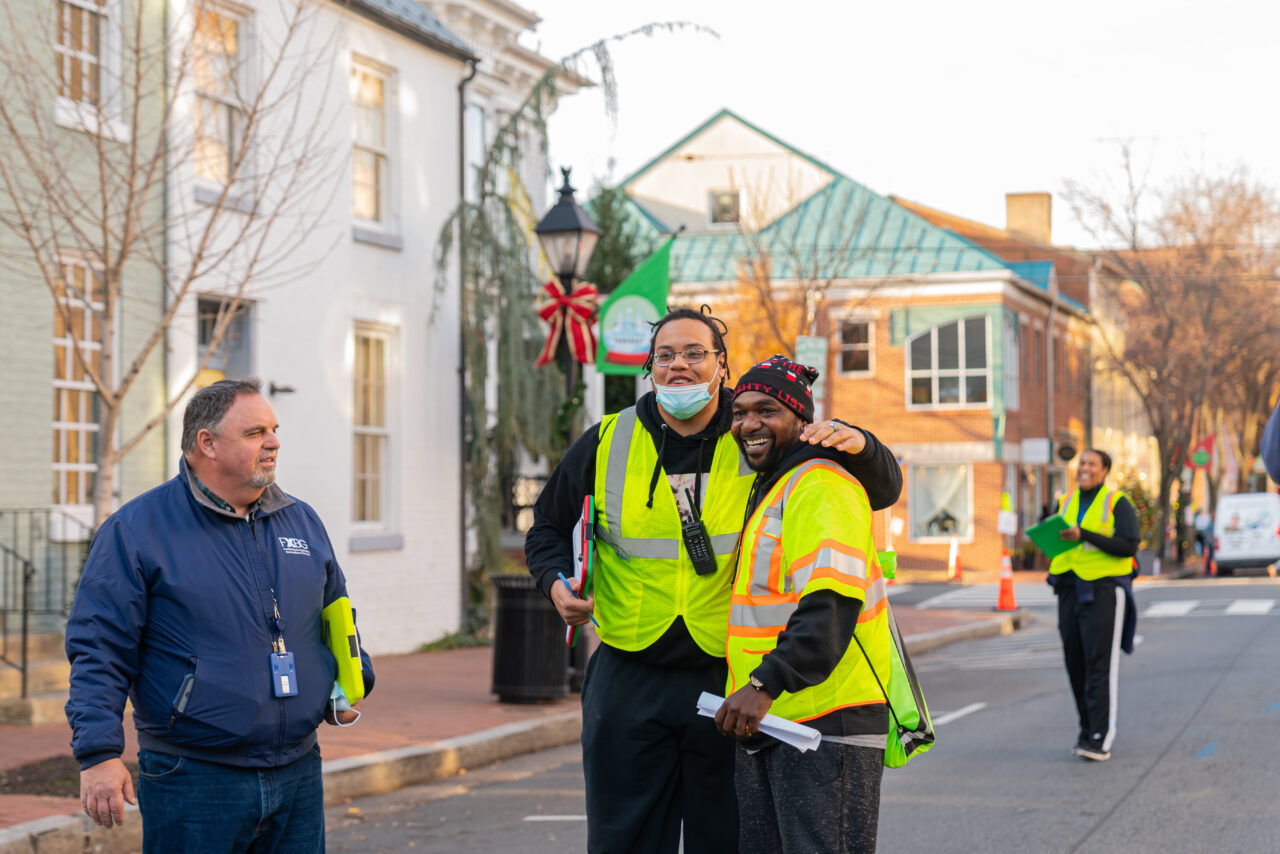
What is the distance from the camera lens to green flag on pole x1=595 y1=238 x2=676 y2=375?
13383 mm

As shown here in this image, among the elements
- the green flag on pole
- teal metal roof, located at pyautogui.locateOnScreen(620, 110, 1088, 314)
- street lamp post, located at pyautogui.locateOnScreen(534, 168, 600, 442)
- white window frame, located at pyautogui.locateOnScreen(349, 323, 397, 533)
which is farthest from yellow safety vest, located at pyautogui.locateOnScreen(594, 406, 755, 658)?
teal metal roof, located at pyautogui.locateOnScreen(620, 110, 1088, 314)

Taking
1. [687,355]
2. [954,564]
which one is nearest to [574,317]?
[687,355]

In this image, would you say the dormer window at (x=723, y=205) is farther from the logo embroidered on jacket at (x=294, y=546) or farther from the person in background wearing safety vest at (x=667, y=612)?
the logo embroidered on jacket at (x=294, y=546)

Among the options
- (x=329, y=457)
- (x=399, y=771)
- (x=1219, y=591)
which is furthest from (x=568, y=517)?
(x=1219, y=591)

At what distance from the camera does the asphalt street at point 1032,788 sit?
761 cm

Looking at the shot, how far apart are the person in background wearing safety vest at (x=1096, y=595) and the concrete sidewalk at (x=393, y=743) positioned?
Answer: 12.3ft

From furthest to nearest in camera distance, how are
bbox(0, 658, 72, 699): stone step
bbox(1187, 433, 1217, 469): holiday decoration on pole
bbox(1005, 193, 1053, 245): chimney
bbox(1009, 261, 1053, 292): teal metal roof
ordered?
bbox(1005, 193, 1053, 245): chimney
bbox(1009, 261, 1053, 292): teal metal roof
bbox(1187, 433, 1217, 469): holiday decoration on pole
bbox(0, 658, 72, 699): stone step

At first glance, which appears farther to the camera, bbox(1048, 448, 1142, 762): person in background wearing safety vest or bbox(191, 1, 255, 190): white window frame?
bbox(191, 1, 255, 190): white window frame

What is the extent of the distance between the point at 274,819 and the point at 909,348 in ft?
118

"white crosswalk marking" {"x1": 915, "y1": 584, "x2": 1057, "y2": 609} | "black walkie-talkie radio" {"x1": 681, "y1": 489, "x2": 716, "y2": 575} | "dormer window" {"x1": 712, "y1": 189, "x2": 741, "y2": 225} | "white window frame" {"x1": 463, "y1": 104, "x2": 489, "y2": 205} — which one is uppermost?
"dormer window" {"x1": 712, "y1": 189, "x2": 741, "y2": 225}

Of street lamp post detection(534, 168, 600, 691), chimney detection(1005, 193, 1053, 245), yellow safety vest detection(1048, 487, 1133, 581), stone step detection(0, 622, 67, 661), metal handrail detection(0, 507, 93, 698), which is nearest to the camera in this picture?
yellow safety vest detection(1048, 487, 1133, 581)

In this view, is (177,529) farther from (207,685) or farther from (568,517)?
(568,517)

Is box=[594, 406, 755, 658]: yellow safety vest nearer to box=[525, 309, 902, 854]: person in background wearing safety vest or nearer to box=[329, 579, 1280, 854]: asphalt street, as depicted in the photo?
box=[525, 309, 902, 854]: person in background wearing safety vest

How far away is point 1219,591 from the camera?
95.0 ft
